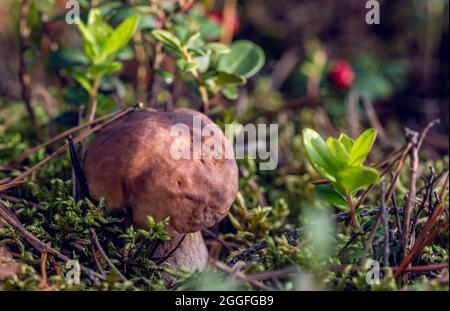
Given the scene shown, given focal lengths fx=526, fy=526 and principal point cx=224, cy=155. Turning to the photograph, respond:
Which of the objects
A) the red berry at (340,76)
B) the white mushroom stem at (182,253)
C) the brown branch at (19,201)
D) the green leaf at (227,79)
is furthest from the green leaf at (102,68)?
the red berry at (340,76)

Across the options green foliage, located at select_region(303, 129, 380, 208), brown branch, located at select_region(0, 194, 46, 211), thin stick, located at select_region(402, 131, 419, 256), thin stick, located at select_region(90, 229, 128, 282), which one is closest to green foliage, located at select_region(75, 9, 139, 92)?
brown branch, located at select_region(0, 194, 46, 211)

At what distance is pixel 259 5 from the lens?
3.15 metres

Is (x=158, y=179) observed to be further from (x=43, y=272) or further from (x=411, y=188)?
(x=411, y=188)

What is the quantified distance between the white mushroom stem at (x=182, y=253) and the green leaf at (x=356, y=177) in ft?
1.41

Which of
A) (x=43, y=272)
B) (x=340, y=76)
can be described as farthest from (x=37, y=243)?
(x=340, y=76)

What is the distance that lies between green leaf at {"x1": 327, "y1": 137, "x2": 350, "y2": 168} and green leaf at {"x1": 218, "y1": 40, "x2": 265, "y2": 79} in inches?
20.0

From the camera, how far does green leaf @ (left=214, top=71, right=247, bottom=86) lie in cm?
160

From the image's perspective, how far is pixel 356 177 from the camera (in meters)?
1.23

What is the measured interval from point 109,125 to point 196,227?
0.39m

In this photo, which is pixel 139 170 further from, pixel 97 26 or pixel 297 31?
pixel 297 31

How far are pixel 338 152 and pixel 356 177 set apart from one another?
8 centimetres

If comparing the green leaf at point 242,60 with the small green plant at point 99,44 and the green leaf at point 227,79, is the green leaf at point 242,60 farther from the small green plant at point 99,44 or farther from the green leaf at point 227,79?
the small green plant at point 99,44

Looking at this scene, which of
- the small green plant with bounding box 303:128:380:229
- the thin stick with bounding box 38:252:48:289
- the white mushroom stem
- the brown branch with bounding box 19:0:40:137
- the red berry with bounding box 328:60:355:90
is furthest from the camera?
the red berry with bounding box 328:60:355:90

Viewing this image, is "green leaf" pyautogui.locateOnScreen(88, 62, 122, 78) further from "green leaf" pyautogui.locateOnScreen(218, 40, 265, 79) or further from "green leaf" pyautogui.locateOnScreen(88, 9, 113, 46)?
"green leaf" pyautogui.locateOnScreen(218, 40, 265, 79)
